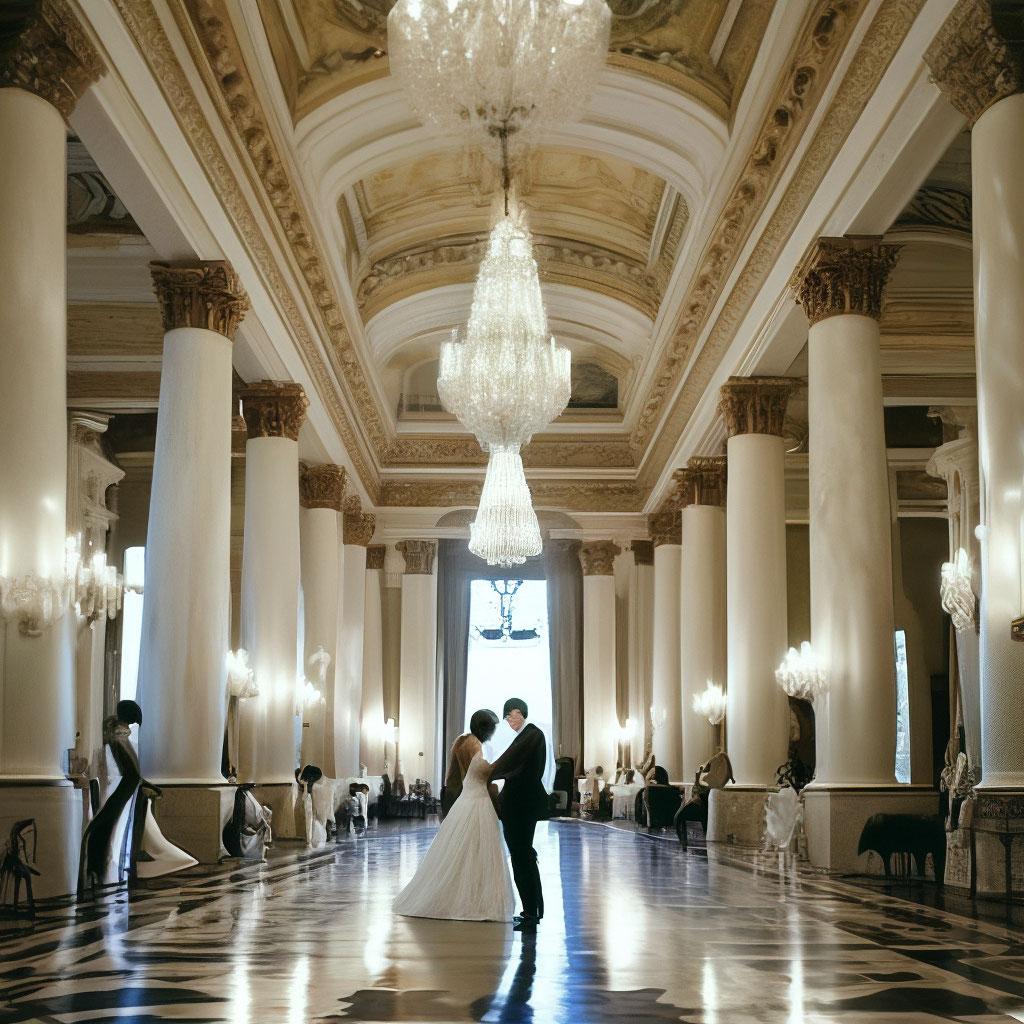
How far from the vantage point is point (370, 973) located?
493 centimetres

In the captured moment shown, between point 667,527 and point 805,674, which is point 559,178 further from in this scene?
point 667,527

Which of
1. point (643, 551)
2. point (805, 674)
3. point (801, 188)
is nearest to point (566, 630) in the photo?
point (643, 551)

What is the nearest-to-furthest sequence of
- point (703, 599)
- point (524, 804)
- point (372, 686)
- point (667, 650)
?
point (524, 804) → point (703, 599) → point (667, 650) → point (372, 686)

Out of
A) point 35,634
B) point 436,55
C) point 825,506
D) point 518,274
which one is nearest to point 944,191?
Answer: point 825,506

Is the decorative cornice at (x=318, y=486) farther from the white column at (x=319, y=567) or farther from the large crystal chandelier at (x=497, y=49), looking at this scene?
the large crystal chandelier at (x=497, y=49)

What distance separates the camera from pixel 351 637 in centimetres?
2225

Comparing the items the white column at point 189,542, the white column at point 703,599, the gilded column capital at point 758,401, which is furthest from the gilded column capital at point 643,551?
the white column at point 189,542

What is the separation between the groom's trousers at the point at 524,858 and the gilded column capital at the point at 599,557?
1829 centimetres

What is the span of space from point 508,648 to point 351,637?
6.91m

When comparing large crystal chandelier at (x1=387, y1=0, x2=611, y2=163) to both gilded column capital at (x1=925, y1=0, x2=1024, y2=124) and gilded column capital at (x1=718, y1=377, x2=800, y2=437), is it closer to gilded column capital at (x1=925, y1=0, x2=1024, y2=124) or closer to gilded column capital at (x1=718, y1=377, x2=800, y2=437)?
gilded column capital at (x1=925, y1=0, x2=1024, y2=124)

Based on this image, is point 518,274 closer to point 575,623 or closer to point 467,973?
point 467,973

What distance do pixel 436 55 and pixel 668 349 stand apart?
991 cm

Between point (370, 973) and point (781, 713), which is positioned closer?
point (370, 973)

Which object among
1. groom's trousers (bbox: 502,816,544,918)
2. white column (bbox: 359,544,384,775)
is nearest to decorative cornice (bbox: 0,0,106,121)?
groom's trousers (bbox: 502,816,544,918)
